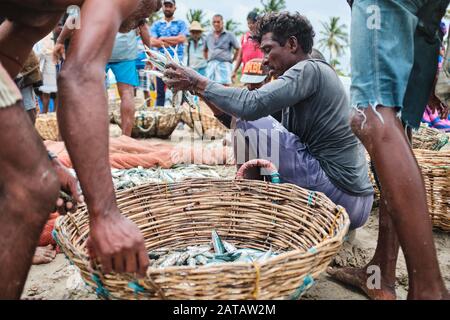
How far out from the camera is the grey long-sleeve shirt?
88.4 inches

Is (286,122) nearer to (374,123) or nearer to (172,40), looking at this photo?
(374,123)

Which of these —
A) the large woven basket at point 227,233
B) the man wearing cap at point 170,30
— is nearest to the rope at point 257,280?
the large woven basket at point 227,233

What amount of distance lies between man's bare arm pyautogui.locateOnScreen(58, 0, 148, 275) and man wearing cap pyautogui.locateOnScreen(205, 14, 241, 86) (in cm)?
695

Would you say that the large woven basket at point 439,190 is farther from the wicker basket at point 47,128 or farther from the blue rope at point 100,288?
the wicker basket at point 47,128

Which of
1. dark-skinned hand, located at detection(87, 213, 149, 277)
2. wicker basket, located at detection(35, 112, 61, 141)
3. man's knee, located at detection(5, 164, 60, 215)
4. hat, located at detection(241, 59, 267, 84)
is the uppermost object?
man's knee, located at detection(5, 164, 60, 215)

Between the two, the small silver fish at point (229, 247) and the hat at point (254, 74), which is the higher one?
the hat at point (254, 74)

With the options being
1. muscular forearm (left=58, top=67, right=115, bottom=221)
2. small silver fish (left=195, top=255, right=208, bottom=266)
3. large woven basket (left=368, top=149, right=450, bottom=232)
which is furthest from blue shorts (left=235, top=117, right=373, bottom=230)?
muscular forearm (left=58, top=67, right=115, bottom=221)

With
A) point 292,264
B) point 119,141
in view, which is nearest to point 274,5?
point 119,141

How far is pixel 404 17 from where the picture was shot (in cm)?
158

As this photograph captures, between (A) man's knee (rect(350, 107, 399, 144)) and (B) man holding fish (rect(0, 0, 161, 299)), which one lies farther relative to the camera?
(A) man's knee (rect(350, 107, 399, 144))

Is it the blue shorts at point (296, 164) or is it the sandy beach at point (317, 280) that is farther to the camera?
the blue shorts at point (296, 164)

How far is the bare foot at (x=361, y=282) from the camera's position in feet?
6.05

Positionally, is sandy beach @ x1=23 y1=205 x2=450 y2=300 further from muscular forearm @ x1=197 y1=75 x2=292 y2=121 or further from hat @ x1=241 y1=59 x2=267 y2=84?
hat @ x1=241 y1=59 x2=267 y2=84

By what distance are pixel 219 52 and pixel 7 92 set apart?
7235 millimetres
